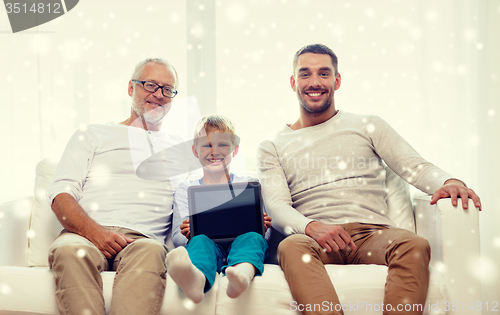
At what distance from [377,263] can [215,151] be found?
715 mm

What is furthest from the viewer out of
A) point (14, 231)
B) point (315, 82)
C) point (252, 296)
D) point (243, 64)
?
point (243, 64)

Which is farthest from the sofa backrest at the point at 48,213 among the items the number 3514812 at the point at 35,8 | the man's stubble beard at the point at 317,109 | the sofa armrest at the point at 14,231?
the number 3514812 at the point at 35,8

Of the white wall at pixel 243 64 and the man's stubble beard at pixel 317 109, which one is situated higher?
the white wall at pixel 243 64

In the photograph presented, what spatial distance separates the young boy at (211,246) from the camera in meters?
0.96

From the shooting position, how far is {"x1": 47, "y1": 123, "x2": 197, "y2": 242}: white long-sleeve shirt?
1.38 metres

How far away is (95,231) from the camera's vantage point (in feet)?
4.09

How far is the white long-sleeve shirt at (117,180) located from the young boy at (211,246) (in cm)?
8

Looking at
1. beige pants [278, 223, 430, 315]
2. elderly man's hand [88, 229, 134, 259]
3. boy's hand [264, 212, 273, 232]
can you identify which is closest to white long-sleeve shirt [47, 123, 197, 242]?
elderly man's hand [88, 229, 134, 259]

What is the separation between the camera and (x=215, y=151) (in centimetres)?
146

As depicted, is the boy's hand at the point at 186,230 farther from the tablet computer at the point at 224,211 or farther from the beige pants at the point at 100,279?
the beige pants at the point at 100,279

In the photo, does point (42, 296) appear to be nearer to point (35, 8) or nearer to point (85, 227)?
point (85, 227)

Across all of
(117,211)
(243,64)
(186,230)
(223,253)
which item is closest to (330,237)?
(223,253)

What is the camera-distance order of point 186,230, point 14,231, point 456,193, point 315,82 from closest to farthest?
1. point 456,193
2. point 186,230
3. point 14,231
4. point 315,82

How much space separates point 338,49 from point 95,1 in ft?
4.65
